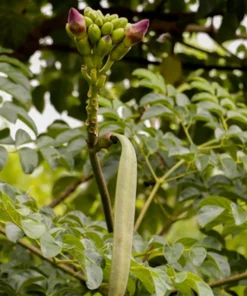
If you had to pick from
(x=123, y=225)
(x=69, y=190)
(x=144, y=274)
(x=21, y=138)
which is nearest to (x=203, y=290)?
(x=144, y=274)

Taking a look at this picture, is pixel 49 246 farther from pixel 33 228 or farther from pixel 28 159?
pixel 28 159

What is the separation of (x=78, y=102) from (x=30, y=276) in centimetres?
82

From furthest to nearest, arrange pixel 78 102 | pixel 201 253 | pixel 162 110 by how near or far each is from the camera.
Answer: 1. pixel 78 102
2. pixel 162 110
3. pixel 201 253

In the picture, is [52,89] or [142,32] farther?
[52,89]

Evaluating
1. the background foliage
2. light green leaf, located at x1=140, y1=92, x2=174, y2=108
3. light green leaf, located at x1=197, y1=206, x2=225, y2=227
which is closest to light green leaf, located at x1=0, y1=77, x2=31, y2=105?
the background foliage

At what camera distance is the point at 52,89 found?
178cm

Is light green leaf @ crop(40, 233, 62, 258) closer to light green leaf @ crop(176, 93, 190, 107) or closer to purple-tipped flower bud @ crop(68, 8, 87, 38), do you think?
purple-tipped flower bud @ crop(68, 8, 87, 38)

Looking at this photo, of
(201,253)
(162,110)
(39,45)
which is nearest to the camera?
(201,253)

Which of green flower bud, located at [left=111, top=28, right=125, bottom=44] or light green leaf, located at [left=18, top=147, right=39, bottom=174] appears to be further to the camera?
light green leaf, located at [left=18, top=147, right=39, bottom=174]

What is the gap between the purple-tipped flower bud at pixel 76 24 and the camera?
81 cm

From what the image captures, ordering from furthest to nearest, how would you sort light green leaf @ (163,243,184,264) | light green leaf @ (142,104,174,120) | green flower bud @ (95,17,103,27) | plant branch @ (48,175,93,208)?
plant branch @ (48,175,93,208) < light green leaf @ (142,104,174,120) < light green leaf @ (163,243,184,264) < green flower bud @ (95,17,103,27)

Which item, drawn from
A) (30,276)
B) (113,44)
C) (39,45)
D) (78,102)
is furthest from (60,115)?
(113,44)

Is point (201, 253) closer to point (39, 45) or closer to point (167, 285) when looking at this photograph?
point (167, 285)

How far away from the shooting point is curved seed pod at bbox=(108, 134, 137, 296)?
74 centimetres
